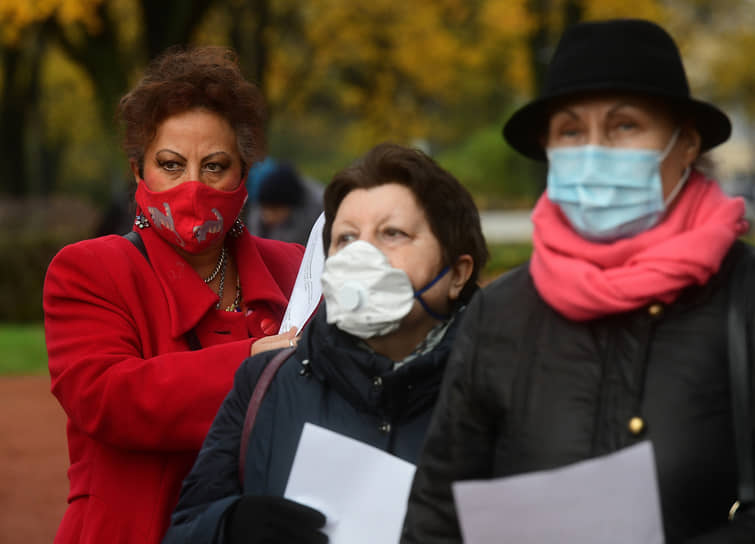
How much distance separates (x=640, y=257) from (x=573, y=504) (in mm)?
472

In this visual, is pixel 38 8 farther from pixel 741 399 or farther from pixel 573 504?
pixel 741 399

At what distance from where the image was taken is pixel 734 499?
206 cm

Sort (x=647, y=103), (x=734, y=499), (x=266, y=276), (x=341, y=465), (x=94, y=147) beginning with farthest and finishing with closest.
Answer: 1. (x=94, y=147)
2. (x=266, y=276)
3. (x=341, y=465)
4. (x=647, y=103)
5. (x=734, y=499)

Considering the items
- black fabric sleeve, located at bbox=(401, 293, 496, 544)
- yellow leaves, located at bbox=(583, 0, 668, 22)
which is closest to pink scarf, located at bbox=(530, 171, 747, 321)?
black fabric sleeve, located at bbox=(401, 293, 496, 544)

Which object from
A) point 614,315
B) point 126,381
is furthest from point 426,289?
point 126,381

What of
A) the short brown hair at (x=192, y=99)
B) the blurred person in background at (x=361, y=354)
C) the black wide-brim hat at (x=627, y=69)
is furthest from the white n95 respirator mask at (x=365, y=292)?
the short brown hair at (x=192, y=99)

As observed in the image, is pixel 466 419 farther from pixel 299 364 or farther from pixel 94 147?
pixel 94 147

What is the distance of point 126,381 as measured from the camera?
306 centimetres

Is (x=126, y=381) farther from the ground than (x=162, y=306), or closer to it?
closer to it

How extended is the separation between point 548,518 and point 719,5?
25727mm

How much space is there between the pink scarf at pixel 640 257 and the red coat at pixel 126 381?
1.23 meters

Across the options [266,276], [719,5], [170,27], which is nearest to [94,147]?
[719,5]

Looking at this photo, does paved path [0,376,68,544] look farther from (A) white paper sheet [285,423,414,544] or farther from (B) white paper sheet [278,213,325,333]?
(A) white paper sheet [285,423,414,544]

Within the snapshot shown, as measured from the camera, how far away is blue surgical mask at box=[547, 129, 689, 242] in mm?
2184
